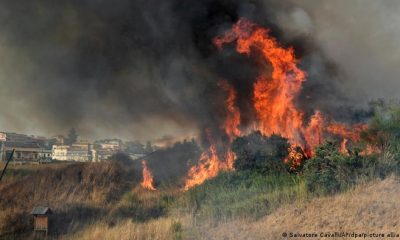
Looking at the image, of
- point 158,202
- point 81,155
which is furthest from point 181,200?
point 81,155

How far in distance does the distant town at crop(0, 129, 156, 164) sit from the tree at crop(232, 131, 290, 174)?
10.2 m

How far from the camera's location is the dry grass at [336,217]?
10.1 m

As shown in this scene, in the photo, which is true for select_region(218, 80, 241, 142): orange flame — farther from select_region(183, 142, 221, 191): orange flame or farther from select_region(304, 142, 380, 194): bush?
select_region(304, 142, 380, 194): bush

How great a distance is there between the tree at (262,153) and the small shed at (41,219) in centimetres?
930

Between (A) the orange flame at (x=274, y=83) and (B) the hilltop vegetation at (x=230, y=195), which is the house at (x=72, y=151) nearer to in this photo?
(B) the hilltop vegetation at (x=230, y=195)

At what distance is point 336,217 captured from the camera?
10.6 meters

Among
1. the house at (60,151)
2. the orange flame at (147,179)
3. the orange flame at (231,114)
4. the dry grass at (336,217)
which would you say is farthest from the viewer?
the house at (60,151)

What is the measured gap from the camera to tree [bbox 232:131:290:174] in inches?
664

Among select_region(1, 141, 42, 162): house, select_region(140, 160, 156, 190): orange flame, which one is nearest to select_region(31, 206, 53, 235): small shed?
select_region(140, 160, 156, 190): orange flame

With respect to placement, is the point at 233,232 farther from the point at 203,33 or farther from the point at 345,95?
the point at 203,33

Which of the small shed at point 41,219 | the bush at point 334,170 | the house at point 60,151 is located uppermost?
the house at point 60,151

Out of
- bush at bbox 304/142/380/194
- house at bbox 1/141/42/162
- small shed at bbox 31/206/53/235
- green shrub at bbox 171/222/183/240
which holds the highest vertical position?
house at bbox 1/141/42/162

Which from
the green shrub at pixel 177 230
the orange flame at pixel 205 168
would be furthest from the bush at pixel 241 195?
the orange flame at pixel 205 168

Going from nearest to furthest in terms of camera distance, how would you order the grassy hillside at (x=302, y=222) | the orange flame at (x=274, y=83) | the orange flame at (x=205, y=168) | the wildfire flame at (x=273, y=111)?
the grassy hillside at (x=302, y=222) < the wildfire flame at (x=273, y=111) < the orange flame at (x=205, y=168) < the orange flame at (x=274, y=83)
